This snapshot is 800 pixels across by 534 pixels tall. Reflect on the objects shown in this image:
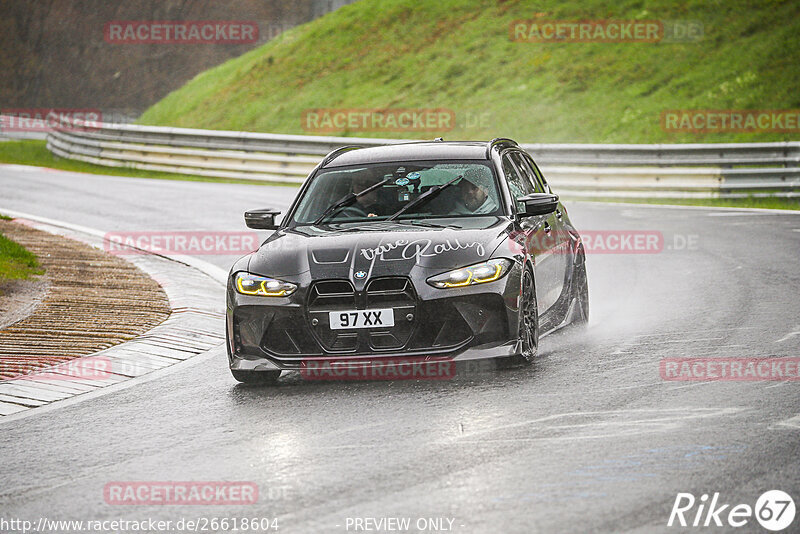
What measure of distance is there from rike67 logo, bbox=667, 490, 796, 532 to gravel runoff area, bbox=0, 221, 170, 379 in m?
5.32

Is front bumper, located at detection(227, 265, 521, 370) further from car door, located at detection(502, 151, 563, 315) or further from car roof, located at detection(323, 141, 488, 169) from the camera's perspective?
car roof, located at detection(323, 141, 488, 169)

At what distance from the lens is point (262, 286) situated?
8.04m

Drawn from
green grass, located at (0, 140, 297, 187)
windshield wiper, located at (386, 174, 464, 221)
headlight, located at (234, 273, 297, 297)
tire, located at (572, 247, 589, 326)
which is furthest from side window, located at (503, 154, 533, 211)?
green grass, located at (0, 140, 297, 187)

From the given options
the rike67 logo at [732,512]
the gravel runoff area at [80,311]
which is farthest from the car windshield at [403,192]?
the rike67 logo at [732,512]

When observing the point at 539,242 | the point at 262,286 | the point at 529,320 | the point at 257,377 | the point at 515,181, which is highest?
the point at 515,181

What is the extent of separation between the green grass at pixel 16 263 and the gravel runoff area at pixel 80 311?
157 mm

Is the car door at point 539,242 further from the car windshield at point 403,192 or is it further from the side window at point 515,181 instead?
the car windshield at point 403,192

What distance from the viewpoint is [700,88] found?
102 feet

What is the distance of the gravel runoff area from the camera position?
9.48m

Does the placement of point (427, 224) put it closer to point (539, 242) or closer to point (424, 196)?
point (424, 196)

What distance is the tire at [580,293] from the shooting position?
407 inches

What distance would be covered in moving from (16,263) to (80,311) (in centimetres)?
285

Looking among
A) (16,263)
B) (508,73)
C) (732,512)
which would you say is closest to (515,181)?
(732,512)

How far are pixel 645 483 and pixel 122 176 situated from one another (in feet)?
79.5
